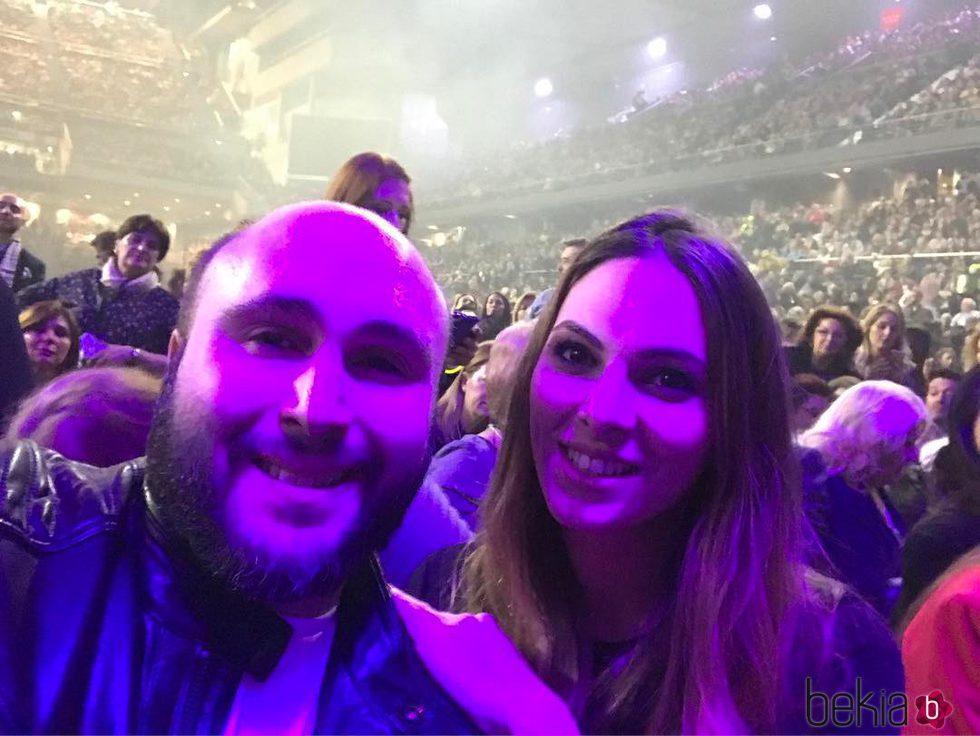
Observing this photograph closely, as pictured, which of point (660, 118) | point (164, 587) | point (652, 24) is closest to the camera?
point (164, 587)

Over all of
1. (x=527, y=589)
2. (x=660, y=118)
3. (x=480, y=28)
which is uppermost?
(x=480, y=28)

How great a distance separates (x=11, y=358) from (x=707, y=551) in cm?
131

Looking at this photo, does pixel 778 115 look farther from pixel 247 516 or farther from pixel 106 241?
pixel 247 516

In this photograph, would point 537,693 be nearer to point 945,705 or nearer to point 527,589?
point 527,589

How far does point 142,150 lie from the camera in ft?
84.9

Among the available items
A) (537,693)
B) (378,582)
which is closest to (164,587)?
(378,582)

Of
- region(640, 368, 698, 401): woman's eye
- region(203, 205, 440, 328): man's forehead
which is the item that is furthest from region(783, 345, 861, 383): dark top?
region(203, 205, 440, 328): man's forehead

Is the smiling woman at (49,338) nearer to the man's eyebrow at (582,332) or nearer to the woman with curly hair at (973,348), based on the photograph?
the man's eyebrow at (582,332)

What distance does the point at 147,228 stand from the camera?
153 inches

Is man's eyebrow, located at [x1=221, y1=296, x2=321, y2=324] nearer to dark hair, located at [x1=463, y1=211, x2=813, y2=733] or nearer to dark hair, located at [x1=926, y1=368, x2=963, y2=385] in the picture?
dark hair, located at [x1=463, y1=211, x2=813, y2=733]

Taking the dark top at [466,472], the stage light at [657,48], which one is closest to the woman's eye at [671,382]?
the dark top at [466,472]

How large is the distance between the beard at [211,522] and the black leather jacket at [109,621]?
0.02 m

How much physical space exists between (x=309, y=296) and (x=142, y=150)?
28.2m

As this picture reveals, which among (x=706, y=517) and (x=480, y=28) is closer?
(x=706, y=517)
